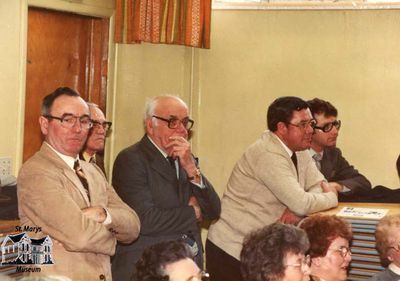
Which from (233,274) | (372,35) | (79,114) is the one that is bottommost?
(233,274)

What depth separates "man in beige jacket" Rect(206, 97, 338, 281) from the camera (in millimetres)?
4211

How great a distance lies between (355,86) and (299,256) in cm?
313

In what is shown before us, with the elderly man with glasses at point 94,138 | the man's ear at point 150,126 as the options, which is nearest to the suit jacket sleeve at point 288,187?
the man's ear at point 150,126

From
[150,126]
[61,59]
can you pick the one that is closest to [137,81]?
[61,59]

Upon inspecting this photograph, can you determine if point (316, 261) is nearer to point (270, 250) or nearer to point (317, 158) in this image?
point (270, 250)

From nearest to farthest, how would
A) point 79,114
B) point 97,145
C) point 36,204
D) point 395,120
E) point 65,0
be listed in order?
1. point 36,204
2. point 79,114
3. point 97,145
4. point 65,0
5. point 395,120

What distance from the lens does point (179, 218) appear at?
159 inches

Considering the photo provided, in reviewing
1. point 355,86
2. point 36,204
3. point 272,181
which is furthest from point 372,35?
point 36,204

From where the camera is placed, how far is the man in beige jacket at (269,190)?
421cm

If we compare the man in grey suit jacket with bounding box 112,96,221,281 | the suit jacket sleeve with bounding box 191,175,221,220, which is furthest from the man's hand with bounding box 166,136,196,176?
the suit jacket sleeve with bounding box 191,175,221,220

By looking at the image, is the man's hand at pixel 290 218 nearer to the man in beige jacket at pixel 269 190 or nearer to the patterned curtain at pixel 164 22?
the man in beige jacket at pixel 269 190

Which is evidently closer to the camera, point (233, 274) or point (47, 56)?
point (233, 274)

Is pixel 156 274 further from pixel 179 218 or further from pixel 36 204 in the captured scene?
pixel 179 218

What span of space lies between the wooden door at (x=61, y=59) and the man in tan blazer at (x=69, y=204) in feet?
5.07
